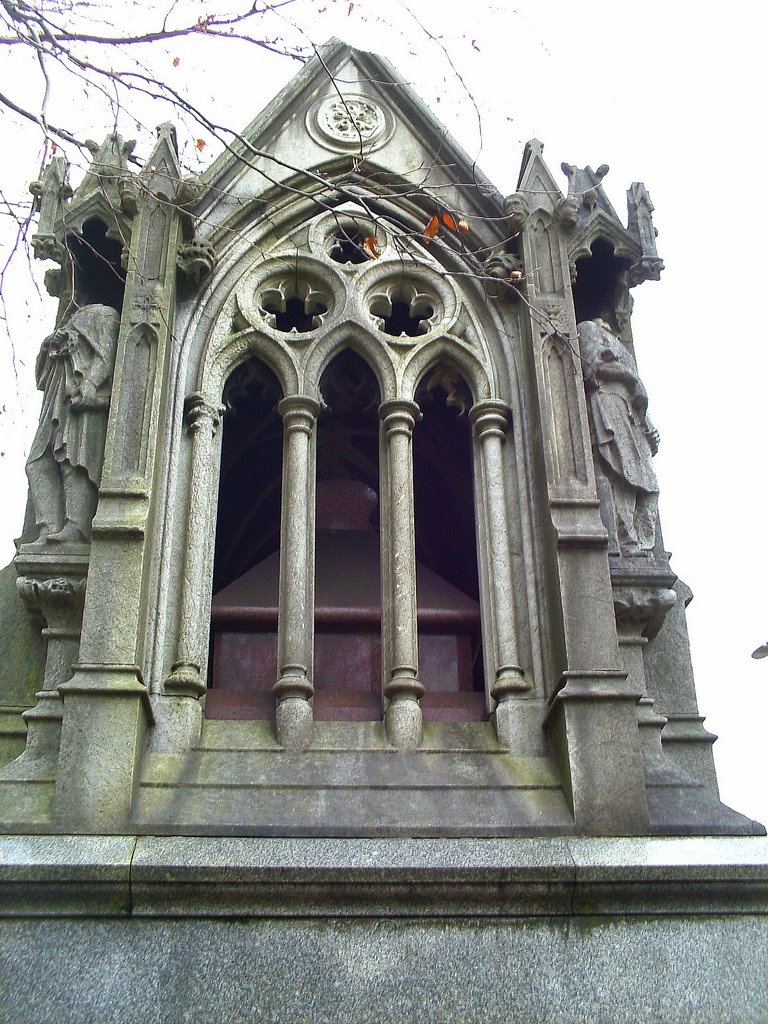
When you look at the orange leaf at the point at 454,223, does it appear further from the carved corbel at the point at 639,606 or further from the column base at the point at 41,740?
the column base at the point at 41,740

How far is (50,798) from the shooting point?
23.1 feet

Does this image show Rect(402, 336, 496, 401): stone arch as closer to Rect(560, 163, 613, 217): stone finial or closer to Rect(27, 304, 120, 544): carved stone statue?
Rect(560, 163, 613, 217): stone finial

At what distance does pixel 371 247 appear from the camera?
949 cm

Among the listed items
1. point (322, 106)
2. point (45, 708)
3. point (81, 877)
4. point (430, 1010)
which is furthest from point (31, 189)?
point (430, 1010)

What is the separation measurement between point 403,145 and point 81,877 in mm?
6750

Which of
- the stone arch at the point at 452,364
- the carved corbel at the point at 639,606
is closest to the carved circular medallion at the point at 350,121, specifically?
the stone arch at the point at 452,364

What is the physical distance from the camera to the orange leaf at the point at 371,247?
943 centimetres

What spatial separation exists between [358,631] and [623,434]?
2.39 m

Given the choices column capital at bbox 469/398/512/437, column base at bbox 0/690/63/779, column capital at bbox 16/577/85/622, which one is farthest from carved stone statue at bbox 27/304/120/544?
column capital at bbox 469/398/512/437

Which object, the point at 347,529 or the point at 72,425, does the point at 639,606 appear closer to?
the point at 347,529

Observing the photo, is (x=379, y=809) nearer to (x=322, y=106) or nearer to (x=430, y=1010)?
(x=430, y=1010)

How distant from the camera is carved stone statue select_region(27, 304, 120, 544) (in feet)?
27.8

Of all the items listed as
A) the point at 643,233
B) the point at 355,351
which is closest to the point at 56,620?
the point at 355,351

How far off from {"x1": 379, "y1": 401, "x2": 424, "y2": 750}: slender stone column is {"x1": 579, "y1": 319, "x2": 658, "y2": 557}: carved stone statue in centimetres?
134
